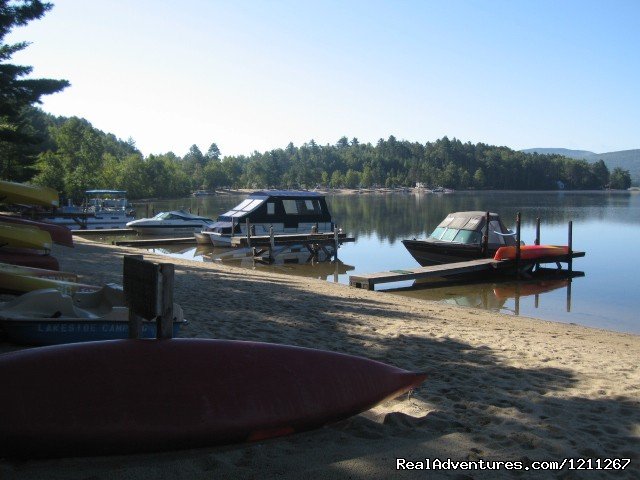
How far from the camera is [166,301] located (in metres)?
4.17

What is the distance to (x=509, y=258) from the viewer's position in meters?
21.1

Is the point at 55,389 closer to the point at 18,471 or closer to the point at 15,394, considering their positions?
the point at 15,394

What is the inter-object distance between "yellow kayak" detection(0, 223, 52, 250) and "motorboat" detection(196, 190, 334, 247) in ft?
48.5

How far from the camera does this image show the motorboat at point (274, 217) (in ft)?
90.2

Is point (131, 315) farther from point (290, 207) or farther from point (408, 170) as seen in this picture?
point (408, 170)

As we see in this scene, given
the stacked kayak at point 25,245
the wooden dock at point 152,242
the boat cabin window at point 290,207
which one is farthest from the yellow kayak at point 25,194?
the boat cabin window at point 290,207

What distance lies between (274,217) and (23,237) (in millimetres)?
16704

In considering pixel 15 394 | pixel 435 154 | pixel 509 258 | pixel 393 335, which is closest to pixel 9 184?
pixel 393 335

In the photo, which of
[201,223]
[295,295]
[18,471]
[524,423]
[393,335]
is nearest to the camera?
[18,471]

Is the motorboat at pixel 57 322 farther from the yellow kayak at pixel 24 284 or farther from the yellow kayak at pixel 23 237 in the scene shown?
the yellow kayak at pixel 23 237

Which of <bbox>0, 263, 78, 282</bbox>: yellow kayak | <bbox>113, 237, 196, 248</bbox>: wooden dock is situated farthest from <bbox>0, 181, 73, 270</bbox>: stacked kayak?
<bbox>113, 237, 196, 248</bbox>: wooden dock

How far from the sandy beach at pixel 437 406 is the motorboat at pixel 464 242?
1151cm

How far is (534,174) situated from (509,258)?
17212cm

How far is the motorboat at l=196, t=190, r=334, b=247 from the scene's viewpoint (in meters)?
27.5
